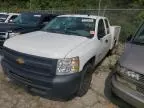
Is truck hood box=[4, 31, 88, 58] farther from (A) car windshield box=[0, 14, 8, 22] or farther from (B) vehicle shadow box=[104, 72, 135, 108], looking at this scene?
(A) car windshield box=[0, 14, 8, 22]

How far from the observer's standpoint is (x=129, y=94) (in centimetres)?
360

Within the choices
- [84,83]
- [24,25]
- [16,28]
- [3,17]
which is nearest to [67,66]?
[84,83]

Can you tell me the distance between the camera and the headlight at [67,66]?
12.6 feet

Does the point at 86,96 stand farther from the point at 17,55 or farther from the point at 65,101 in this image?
the point at 17,55

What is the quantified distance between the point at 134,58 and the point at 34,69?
1908 millimetres

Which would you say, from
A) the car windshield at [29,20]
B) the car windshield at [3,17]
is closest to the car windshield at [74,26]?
the car windshield at [29,20]

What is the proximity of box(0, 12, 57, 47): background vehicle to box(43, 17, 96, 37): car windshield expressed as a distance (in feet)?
7.12

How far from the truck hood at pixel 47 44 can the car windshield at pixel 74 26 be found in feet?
1.18

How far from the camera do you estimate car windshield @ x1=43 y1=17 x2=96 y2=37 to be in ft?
17.3

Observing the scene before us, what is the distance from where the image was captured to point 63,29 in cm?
545

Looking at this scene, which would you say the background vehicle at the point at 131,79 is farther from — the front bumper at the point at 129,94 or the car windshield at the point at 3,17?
the car windshield at the point at 3,17

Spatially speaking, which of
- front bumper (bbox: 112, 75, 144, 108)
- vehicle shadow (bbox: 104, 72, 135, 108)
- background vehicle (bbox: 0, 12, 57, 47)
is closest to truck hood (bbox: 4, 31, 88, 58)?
front bumper (bbox: 112, 75, 144, 108)

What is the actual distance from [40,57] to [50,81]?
48cm

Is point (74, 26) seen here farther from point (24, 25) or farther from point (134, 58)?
point (24, 25)
